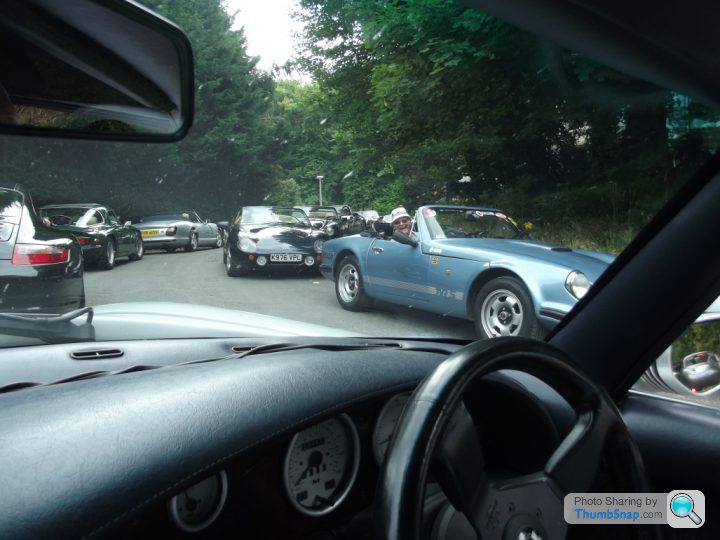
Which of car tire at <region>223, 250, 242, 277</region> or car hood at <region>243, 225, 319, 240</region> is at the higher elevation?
car hood at <region>243, 225, 319, 240</region>

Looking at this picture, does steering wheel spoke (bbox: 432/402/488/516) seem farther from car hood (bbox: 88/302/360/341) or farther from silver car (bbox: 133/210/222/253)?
silver car (bbox: 133/210/222/253)

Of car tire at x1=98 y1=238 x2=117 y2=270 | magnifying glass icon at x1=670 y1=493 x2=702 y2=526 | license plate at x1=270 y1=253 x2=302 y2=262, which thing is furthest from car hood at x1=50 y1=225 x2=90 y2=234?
magnifying glass icon at x1=670 y1=493 x2=702 y2=526

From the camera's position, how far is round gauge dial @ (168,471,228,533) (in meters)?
1.62

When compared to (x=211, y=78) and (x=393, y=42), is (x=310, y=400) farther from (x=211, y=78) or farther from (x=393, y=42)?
(x=393, y=42)

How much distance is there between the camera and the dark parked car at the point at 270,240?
285 centimetres

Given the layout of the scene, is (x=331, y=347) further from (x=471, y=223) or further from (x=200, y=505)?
(x=471, y=223)

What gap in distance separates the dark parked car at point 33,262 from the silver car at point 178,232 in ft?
1.09

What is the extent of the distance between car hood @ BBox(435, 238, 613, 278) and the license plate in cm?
69

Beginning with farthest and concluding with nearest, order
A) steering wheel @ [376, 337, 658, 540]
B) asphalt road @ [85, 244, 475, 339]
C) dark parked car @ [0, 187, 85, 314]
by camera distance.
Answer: asphalt road @ [85, 244, 475, 339] → dark parked car @ [0, 187, 85, 314] → steering wheel @ [376, 337, 658, 540]

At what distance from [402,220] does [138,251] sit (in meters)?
1.12

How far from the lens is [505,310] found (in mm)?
2762

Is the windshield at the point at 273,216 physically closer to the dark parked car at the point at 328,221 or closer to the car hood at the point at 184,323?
the dark parked car at the point at 328,221

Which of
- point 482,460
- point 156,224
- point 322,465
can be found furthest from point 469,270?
point 482,460

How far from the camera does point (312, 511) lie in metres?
1.91
